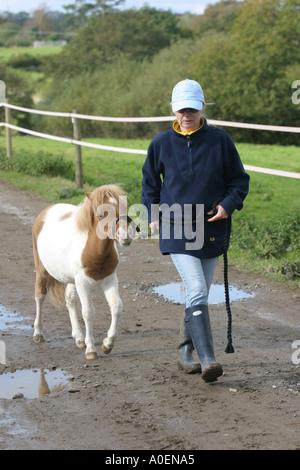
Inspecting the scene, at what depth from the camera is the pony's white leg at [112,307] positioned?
5.14 m

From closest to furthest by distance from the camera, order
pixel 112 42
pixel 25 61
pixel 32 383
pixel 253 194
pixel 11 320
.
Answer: pixel 32 383, pixel 11 320, pixel 253 194, pixel 112 42, pixel 25 61

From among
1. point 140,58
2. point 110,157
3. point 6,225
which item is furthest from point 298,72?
point 6,225

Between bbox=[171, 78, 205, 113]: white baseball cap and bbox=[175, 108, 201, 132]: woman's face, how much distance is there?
0.16 feet

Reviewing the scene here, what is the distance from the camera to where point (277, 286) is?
7.35 metres

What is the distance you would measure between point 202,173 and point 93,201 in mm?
973

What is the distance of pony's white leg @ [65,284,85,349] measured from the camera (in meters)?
5.56

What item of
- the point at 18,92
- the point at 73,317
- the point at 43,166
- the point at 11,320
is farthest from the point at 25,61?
the point at 73,317

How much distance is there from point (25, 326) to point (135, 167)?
39.8ft

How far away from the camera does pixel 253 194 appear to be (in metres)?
14.2

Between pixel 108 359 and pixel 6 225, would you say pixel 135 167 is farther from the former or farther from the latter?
pixel 108 359

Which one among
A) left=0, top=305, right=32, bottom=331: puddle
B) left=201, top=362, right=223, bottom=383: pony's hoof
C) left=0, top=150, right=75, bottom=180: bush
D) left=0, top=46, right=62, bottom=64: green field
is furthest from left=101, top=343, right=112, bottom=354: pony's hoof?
left=0, top=46, right=62, bottom=64: green field

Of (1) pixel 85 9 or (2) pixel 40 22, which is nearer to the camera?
(1) pixel 85 9

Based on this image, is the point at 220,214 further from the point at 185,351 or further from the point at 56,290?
the point at 56,290

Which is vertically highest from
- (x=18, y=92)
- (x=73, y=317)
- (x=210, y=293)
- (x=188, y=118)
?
(x=188, y=118)
